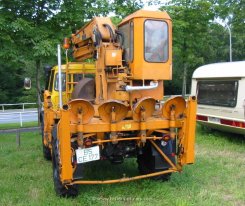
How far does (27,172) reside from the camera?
25.9ft

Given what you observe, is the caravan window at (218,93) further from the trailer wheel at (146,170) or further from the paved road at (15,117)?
the paved road at (15,117)

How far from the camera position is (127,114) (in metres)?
6.12

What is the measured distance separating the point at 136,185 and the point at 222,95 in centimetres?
562

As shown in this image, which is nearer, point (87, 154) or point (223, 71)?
point (87, 154)

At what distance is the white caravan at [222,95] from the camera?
34.4ft

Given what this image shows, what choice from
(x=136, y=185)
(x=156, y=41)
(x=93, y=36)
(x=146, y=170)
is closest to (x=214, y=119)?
(x=146, y=170)

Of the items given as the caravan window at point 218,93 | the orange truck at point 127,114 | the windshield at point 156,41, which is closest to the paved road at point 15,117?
the caravan window at point 218,93

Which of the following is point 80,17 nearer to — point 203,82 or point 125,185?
point 203,82

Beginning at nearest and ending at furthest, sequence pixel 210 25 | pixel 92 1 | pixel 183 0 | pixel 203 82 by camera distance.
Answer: pixel 203 82 < pixel 92 1 < pixel 183 0 < pixel 210 25

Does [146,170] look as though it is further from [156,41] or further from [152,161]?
[156,41]

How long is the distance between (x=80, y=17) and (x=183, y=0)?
232 inches

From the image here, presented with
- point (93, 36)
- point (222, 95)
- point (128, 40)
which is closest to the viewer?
point (128, 40)

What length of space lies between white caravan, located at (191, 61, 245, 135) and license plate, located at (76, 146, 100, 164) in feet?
18.5

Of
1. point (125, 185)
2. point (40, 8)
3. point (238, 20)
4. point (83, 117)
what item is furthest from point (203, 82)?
point (238, 20)
